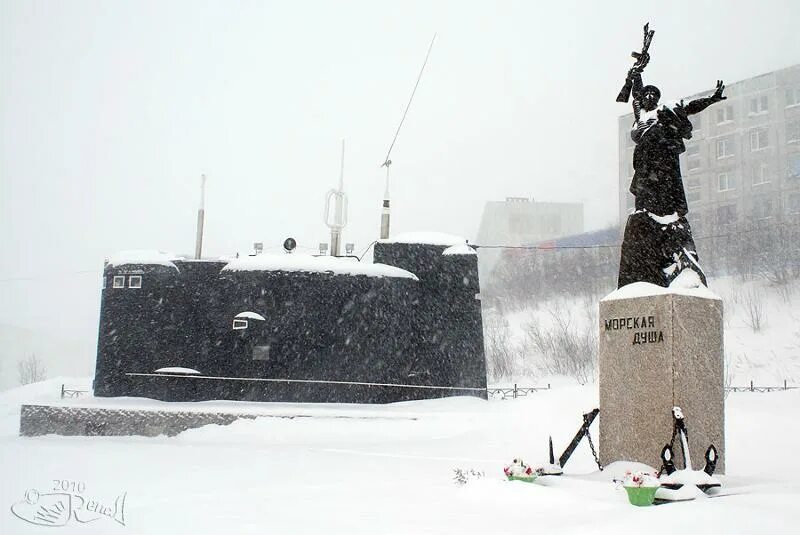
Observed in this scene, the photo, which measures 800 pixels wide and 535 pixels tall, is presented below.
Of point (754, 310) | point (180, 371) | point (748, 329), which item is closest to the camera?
point (180, 371)

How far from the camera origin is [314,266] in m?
21.5

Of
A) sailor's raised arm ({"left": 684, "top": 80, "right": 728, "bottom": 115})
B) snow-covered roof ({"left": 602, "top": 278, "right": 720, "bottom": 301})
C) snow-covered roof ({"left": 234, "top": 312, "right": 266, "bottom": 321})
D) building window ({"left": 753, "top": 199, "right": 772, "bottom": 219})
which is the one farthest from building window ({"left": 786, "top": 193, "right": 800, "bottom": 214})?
snow-covered roof ({"left": 602, "top": 278, "right": 720, "bottom": 301})

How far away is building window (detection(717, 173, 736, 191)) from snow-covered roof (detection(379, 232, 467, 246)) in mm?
33535

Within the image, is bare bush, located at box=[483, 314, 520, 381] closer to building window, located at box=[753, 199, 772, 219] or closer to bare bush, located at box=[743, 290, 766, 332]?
bare bush, located at box=[743, 290, 766, 332]

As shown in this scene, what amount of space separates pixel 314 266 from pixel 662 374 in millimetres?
13312

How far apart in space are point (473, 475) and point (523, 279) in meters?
51.4

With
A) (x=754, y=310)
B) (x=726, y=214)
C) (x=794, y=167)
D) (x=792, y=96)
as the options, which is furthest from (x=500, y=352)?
(x=792, y=96)

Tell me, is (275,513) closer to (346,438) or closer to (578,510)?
(578,510)

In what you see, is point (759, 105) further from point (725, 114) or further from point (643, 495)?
point (643, 495)

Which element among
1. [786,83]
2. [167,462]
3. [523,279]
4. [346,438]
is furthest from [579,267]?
[167,462]

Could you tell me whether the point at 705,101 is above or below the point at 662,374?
above

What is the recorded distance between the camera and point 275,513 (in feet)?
26.5

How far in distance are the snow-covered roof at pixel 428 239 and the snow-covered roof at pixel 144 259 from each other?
6301 mm

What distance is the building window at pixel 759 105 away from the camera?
4597 centimetres
